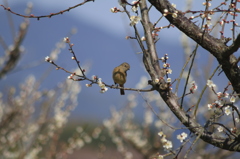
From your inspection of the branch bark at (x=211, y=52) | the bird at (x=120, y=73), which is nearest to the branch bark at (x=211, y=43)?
the branch bark at (x=211, y=52)

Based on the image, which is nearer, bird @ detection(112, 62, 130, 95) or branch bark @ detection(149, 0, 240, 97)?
branch bark @ detection(149, 0, 240, 97)

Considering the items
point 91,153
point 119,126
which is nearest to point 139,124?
point 119,126

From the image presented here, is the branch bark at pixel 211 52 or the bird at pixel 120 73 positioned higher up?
the bird at pixel 120 73

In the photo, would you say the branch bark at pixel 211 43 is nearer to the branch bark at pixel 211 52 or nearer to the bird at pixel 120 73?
the branch bark at pixel 211 52

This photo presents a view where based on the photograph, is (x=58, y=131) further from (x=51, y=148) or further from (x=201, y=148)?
(x=201, y=148)

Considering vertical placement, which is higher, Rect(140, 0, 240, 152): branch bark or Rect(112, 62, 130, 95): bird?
Rect(112, 62, 130, 95): bird

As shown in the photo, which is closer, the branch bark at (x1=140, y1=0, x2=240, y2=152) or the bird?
the branch bark at (x1=140, y1=0, x2=240, y2=152)

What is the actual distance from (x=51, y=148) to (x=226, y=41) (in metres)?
5.57

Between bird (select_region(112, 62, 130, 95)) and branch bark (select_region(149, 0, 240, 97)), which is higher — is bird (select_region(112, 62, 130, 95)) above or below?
above

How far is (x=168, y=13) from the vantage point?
2.63 meters

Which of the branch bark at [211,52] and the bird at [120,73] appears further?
the bird at [120,73]

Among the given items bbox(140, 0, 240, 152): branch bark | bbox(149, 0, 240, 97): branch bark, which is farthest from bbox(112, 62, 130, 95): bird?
bbox(149, 0, 240, 97): branch bark

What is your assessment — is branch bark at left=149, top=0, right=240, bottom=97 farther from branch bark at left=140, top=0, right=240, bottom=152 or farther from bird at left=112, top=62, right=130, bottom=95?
bird at left=112, top=62, right=130, bottom=95

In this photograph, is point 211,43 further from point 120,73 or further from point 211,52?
point 120,73
